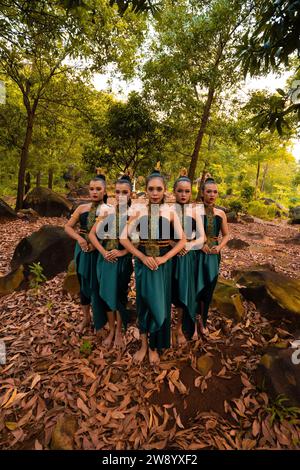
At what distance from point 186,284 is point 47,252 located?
3271mm

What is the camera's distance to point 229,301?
3.96 m

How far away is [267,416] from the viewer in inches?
99.0

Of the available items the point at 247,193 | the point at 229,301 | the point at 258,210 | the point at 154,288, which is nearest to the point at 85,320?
the point at 154,288

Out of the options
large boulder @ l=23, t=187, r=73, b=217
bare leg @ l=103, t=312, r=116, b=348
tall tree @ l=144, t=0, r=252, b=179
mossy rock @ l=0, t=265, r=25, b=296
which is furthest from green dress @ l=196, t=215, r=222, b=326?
large boulder @ l=23, t=187, r=73, b=217

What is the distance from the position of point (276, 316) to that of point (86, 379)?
282 cm

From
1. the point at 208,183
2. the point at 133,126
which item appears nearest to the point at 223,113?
the point at 133,126

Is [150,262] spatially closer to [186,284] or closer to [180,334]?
[186,284]

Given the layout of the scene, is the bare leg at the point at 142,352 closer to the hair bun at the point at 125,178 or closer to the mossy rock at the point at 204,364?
the mossy rock at the point at 204,364

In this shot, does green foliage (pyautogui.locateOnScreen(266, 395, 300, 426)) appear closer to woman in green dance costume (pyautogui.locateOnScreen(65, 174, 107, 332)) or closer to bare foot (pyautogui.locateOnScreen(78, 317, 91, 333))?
woman in green dance costume (pyautogui.locateOnScreen(65, 174, 107, 332))

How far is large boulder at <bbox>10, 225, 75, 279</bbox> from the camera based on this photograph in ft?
16.5

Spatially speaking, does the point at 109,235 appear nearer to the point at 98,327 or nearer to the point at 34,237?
the point at 98,327

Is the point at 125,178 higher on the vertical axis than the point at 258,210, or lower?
higher

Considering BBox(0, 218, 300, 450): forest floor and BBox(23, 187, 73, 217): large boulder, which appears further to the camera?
A: BBox(23, 187, 73, 217): large boulder

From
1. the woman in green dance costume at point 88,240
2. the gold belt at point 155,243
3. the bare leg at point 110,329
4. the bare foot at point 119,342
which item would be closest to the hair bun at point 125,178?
the woman in green dance costume at point 88,240
